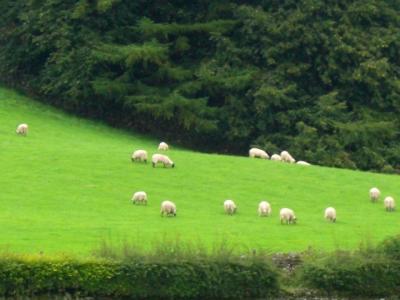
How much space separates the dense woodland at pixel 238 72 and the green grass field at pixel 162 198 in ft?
23.7

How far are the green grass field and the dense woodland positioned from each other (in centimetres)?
723

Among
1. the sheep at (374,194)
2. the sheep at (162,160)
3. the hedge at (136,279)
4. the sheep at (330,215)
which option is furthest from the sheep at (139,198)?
the hedge at (136,279)

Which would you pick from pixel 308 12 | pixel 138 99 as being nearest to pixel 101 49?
pixel 138 99

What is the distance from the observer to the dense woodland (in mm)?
62469

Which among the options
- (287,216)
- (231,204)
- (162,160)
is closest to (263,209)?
(231,204)

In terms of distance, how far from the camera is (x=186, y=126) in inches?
2486

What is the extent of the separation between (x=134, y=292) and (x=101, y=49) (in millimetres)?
35898

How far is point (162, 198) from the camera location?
44438mm

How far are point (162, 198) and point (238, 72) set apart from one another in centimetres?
2160

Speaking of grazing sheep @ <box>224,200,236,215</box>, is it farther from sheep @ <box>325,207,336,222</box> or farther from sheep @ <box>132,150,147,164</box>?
sheep @ <box>132,150,147,164</box>

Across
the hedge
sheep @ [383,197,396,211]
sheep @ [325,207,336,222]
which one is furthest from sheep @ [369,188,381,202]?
the hedge

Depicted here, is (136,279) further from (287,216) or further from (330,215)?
(330,215)

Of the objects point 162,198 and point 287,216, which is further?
point 162,198

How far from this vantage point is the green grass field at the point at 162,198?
3647 centimetres
